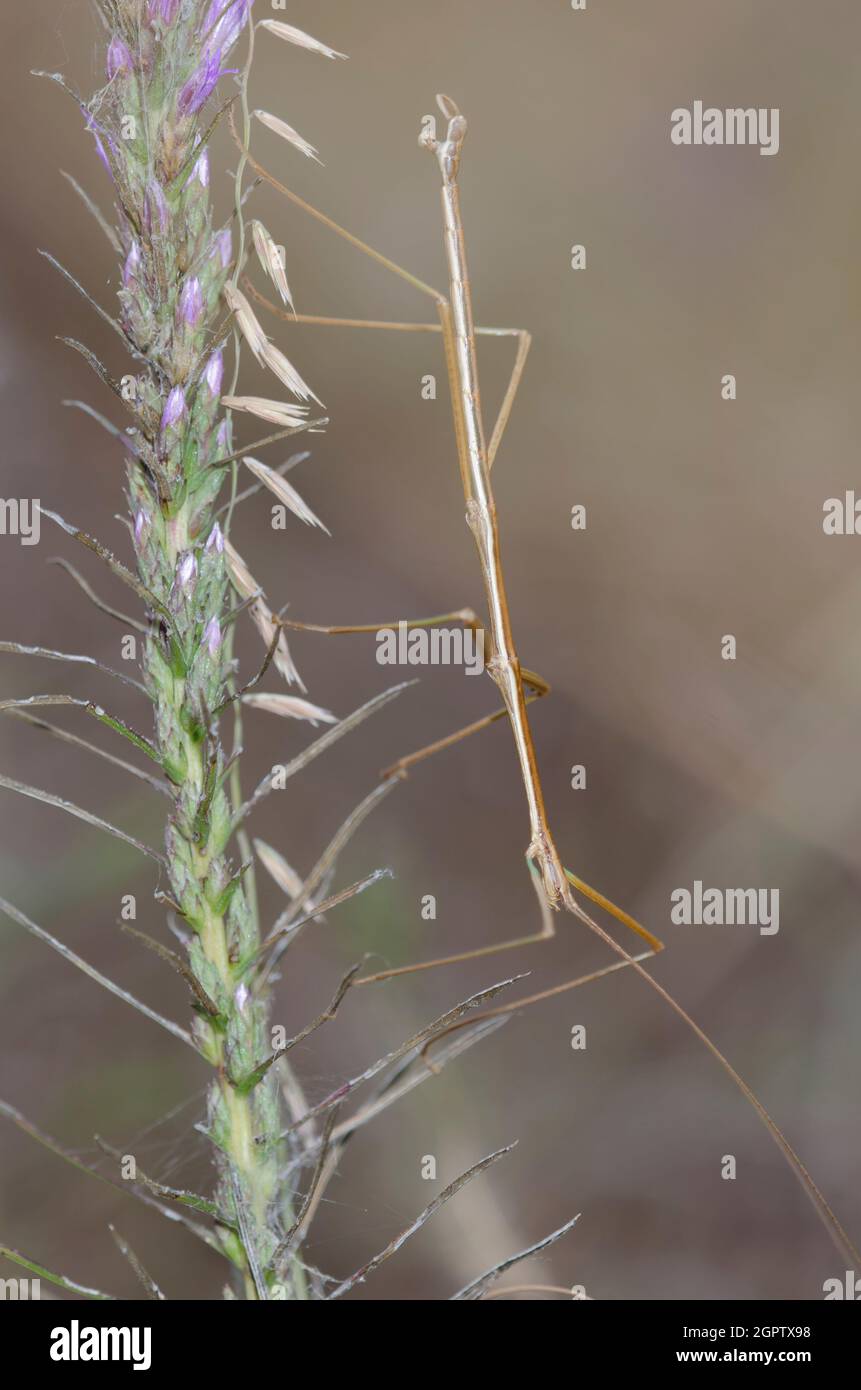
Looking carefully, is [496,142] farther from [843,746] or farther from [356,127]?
[843,746]

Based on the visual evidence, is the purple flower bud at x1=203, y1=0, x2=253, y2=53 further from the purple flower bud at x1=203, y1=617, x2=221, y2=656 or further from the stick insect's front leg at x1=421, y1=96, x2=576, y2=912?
the stick insect's front leg at x1=421, y1=96, x2=576, y2=912

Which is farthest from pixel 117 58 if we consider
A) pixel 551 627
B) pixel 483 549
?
pixel 551 627

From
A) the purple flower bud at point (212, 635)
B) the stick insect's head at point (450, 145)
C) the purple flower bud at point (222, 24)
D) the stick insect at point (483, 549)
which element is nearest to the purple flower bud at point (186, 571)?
the purple flower bud at point (212, 635)

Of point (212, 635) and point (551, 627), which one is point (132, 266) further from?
point (551, 627)

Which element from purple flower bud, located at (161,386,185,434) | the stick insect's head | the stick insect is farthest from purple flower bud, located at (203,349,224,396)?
the stick insect's head

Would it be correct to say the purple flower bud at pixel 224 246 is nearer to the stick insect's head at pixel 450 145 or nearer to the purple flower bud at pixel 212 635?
the purple flower bud at pixel 212 635

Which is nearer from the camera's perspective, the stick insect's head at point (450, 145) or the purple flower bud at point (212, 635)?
the purple flower bud at point (212, 635)

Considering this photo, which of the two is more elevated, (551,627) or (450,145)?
(450,145)
